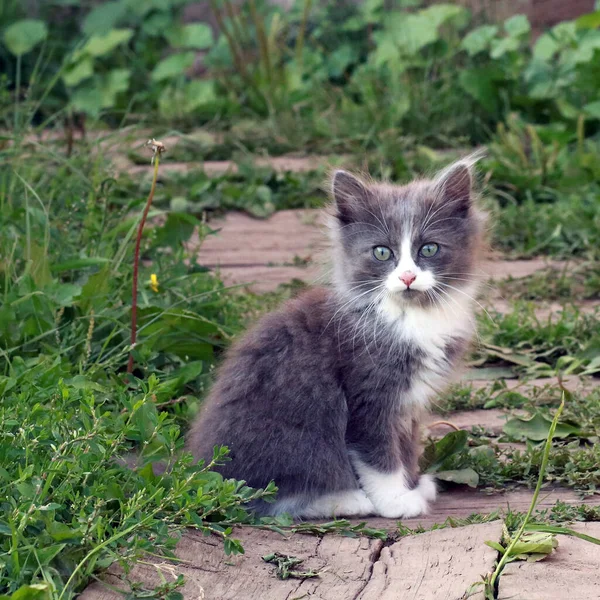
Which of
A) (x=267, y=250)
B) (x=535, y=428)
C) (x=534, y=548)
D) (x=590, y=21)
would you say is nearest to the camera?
(x=534, y=548)

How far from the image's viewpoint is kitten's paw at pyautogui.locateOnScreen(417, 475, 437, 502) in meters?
3.21

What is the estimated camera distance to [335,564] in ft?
8.58

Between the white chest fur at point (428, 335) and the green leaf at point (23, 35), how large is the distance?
5.75 m

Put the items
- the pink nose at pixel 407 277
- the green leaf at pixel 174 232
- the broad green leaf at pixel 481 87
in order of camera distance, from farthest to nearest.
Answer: the broad green leaf at pixel 481 87, the green leaf at pixel 174 232, the pink nose at pixel 407 277

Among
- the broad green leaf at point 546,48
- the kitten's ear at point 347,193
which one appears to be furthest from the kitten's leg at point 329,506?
the broad green leaf at point 546,48

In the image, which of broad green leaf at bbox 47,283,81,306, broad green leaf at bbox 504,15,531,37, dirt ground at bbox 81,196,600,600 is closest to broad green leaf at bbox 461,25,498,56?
broad green leaf at bbox 504,15,531,37

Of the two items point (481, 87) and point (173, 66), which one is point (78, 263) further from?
point (173, 66)

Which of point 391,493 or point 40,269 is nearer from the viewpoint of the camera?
point 391,493

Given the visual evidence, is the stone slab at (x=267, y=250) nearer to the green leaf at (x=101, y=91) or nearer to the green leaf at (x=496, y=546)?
the green leaf at (x=101, y=91)

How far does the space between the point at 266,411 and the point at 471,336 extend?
0.88m

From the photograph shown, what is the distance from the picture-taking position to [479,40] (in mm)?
7879

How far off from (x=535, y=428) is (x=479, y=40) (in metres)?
5.11

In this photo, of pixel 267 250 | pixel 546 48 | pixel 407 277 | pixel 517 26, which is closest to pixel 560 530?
pixel 407 277

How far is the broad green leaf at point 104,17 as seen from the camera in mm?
8631
